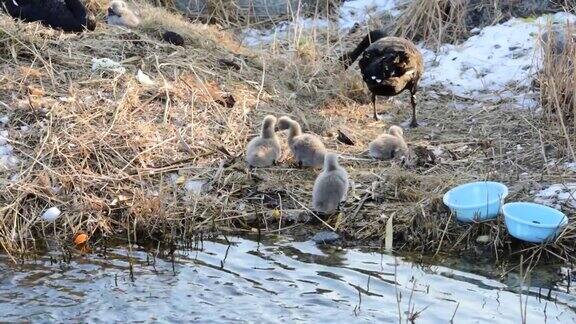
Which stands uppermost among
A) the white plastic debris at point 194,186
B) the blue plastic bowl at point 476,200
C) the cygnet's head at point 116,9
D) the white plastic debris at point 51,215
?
the cygnet's head at point 116,9

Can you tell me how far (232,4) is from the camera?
43.4 ft

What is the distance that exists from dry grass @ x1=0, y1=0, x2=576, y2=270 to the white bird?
0.13 meters

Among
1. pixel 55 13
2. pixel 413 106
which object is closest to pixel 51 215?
pixel 55 13

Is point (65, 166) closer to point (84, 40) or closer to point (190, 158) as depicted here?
point (190, 158)

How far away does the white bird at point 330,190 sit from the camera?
6.84 meters

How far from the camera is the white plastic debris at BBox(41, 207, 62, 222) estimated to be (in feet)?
22.1

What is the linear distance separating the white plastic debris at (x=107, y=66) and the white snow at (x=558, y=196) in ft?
13.3

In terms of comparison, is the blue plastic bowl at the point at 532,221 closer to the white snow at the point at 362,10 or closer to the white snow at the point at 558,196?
the white snow at the point at 558,196

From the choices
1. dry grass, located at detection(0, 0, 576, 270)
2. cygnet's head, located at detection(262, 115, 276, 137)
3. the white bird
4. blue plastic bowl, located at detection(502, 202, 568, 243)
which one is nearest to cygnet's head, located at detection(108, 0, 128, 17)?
dry grass, located at detection(0, 0, 576, 270)

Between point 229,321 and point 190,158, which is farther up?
point 190,158

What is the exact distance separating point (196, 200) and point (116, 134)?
1139mm

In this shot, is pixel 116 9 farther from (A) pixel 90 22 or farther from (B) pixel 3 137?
(B) pixel 3 137

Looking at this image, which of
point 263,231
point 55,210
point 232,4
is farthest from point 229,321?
point 232,4

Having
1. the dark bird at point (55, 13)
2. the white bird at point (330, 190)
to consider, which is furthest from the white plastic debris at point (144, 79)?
the white bird at point (330, 190)
